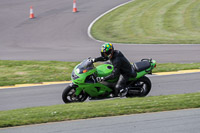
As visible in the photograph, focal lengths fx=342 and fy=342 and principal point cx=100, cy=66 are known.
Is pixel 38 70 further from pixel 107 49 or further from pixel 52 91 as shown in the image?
A: pixel 107 49

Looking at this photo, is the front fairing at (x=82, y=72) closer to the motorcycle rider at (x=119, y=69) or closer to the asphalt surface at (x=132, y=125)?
the motorcycle rider at (x=119, y=69)

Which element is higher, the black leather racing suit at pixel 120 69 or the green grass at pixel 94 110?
the black leather racing suit at pixel 120 69

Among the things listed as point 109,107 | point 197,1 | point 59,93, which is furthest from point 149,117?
point 197,1

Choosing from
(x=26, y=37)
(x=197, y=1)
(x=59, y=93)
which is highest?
Answer: (x=197, y=1)

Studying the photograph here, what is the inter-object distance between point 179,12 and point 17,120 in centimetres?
1991

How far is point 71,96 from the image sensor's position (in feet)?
29.8

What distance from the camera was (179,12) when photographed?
24.8m

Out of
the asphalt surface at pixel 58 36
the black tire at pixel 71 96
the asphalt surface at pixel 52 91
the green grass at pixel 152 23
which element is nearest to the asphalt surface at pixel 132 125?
the black tire at pixel 71 96

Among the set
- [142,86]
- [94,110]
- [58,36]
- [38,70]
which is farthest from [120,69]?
[58,36]

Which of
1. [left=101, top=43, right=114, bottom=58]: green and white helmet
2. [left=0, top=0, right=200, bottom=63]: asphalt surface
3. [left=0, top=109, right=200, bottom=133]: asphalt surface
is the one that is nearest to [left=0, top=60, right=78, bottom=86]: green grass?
[left=0, top=0, right=200, bottom=63]: asphalt surface

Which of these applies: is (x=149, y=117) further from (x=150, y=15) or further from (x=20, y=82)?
(x=150, y=15)

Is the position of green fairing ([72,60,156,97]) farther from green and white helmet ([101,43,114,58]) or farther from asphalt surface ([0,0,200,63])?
asphalt surface ([0,0,200,63])

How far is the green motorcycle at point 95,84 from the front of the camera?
349 inches

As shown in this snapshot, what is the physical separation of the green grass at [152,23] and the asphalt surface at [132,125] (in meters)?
11.0
